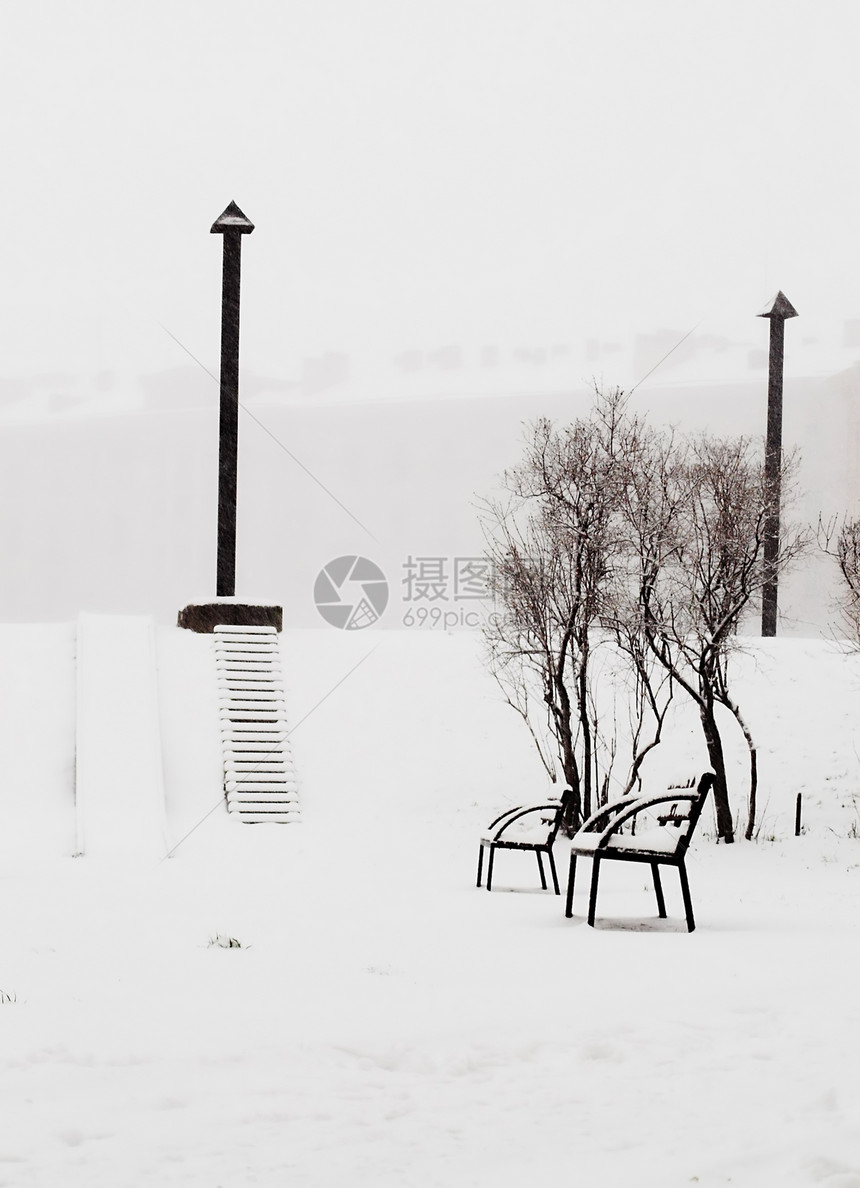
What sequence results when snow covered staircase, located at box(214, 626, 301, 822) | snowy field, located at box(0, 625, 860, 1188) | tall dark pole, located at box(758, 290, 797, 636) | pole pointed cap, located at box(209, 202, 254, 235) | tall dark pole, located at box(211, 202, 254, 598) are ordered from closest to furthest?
snowy field, located at box(0, 625, 860, 1188) → snow covered staircase, located at box(214, 626, 301, 822) → tall dark pole, located at box(211, 202, 254, 598) → pole pointed cap, located at box(209, 202, 254, 235) → tall dark pole, located at box(758, 290, 797, 636)

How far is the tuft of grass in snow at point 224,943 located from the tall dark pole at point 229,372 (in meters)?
12.6

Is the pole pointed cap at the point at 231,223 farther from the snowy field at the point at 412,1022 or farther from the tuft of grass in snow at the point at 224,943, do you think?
the tuft of grass in snow at the point at 224,943

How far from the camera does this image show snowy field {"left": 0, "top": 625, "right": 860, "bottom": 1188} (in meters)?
3.37

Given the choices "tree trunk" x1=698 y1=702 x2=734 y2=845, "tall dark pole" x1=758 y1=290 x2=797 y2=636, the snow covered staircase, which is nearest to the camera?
"tree trunk" x1=698 y1=702 x2=734 y2=845

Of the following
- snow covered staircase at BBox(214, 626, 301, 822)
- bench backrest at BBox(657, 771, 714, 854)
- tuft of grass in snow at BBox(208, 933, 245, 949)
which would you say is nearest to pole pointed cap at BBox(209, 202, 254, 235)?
snow covered staircase at BBox(214, 626, 301, 822)

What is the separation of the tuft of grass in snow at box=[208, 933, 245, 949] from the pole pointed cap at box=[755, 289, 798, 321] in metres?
17.3

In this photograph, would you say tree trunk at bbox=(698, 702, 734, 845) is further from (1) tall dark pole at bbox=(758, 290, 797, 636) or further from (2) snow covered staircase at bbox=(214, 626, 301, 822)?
(1) tall dark pole at bbox=(758, 290, 797, 636)

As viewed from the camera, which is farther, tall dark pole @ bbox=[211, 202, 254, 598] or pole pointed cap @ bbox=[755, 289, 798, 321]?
pole pointed cap @ bbox=[755, 289, 798, 321]

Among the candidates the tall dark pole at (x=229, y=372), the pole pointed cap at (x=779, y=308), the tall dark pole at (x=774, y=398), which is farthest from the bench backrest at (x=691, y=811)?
the pole pointed cap at (x=779, y=308)

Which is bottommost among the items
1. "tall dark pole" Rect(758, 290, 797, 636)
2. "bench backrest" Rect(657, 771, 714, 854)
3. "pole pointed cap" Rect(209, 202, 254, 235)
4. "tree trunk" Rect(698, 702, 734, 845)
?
"tree trunk" Rect(698, 702, 734, 845)

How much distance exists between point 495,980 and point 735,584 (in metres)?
8.34

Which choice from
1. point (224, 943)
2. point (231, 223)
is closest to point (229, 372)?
point (231, 223)

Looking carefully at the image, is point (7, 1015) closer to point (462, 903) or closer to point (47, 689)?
point (462, 903)

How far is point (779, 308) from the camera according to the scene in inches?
828
